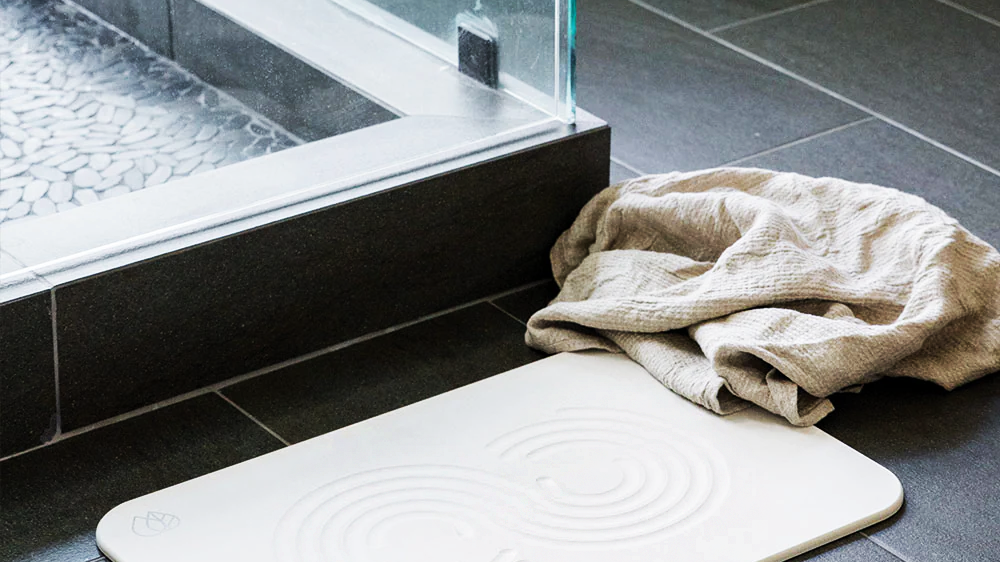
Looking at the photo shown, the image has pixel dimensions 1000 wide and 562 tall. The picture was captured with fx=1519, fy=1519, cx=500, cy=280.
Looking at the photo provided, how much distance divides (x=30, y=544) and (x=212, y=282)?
1.07 ft

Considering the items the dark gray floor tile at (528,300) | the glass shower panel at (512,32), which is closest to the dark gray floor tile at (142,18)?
the glass shower panel at (512,32)

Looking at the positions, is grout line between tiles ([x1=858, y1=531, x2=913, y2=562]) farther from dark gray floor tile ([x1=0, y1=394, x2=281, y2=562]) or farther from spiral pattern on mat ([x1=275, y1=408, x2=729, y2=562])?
dark gray floor tile ([x1=0, y1=394, x2=281, y2=562])

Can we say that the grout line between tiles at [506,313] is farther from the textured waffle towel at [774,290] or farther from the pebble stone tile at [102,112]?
the pebble stone tile at [102,112]

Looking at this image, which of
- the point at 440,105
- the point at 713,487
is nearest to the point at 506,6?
the point at 440,105

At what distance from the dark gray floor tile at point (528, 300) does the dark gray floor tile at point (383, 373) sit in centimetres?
2

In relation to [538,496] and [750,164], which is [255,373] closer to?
[538,496]

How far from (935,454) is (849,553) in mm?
195

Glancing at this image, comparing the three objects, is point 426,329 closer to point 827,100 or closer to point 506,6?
point 506,6

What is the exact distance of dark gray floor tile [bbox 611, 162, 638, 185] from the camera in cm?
201

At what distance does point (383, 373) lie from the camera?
5.36 ft

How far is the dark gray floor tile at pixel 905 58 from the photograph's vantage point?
2199 millimetres

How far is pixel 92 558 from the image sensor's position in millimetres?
1359

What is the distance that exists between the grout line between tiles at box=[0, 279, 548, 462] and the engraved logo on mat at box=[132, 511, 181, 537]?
0.18 m

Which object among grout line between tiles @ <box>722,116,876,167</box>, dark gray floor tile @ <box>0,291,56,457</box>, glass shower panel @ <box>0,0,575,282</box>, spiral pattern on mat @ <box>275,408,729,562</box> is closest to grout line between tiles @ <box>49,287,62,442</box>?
dark gray floor tile @ <box>0,291,56,457</box>
